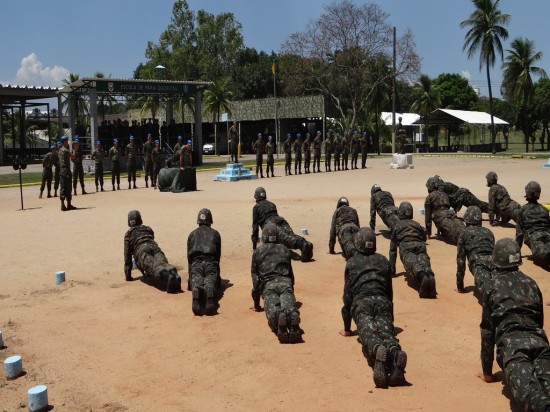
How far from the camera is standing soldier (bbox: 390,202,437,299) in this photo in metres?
9.26

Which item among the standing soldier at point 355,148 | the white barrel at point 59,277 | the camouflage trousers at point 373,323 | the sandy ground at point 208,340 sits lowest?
the sandy ground at point 208,340

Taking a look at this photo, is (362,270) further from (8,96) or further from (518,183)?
(8,96)

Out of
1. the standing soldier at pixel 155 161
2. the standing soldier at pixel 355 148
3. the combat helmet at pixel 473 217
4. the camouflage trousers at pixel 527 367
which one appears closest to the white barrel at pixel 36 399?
the camouflage trousers at pixel 527 367

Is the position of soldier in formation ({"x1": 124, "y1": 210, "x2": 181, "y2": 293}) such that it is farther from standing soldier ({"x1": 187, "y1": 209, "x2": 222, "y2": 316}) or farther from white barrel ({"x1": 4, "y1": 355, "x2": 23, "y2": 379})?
white barrel ({"x1": 4, "y1": 355, "x2": 23, "y2": 379})

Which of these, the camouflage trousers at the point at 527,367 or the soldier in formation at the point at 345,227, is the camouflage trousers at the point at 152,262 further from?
the camouflage trousers at the point at 527,367

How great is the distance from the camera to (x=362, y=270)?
725 cm

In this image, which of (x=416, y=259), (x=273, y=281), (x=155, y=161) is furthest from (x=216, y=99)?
(x=273, y=281)

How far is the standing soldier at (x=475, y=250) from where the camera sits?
9.02 m

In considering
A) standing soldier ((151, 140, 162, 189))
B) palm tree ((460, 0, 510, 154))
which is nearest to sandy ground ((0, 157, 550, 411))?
standing soldier ((151, 140, 162, 189))

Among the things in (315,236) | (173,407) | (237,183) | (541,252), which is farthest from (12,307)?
(237,183)

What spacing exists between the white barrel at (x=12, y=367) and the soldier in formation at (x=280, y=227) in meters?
5.69

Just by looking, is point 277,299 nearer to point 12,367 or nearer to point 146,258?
point 146,258

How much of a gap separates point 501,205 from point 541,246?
385 centimetres

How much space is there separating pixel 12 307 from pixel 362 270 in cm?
554
